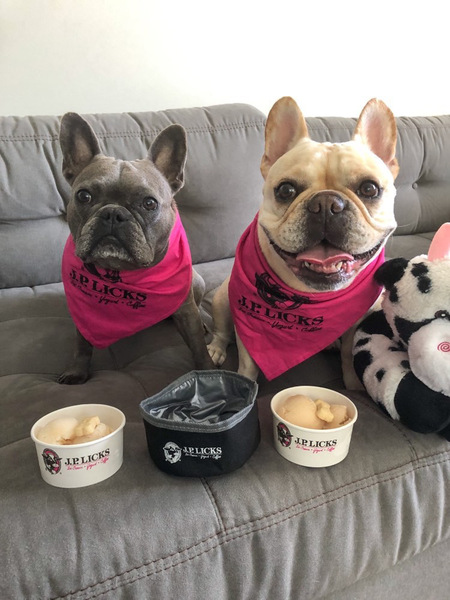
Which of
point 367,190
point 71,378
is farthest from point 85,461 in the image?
point 367,190

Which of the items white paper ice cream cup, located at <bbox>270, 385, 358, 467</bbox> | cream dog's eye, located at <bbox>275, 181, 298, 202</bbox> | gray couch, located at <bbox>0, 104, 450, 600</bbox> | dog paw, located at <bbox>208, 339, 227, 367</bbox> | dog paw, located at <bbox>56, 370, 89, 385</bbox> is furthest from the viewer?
dog paw, located at <bbox>208, 339, 227, 367</bbox>

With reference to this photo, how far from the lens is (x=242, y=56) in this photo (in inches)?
101

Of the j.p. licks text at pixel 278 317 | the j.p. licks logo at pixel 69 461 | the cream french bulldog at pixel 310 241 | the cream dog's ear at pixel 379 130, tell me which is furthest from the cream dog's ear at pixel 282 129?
the j.p. licks logo at pixel 69 461

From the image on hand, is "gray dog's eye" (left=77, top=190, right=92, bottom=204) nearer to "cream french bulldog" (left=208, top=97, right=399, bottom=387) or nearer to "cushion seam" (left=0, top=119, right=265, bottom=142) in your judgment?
"cream french bulldog" (left=208, top=97, right=399, bottom=387)

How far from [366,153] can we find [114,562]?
1.08 metres

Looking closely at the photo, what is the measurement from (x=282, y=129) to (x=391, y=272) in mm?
503

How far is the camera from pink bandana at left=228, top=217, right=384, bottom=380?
1249 millimetres

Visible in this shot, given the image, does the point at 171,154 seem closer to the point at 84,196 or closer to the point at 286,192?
the point at 84,196

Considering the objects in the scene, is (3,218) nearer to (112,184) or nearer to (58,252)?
(58,252)

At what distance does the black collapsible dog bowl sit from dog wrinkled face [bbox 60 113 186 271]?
42 centimetres

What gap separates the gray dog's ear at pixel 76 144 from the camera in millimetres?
1343

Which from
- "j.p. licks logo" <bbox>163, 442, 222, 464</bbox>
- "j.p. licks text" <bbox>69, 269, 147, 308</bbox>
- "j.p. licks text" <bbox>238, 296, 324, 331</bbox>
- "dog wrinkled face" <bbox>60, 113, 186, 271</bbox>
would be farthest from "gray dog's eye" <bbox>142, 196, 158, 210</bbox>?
"j.p. licks logo" <bbox>163, 442, 222, 464</bbox>

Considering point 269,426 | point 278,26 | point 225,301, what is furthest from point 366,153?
point 278,26

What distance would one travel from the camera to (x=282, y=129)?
50.9 inches
